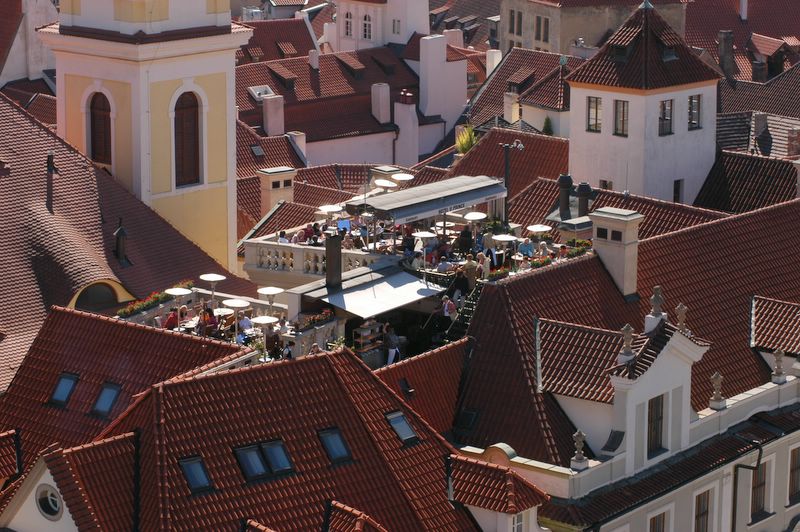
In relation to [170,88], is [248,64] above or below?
below

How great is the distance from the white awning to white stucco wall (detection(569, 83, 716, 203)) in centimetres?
2180

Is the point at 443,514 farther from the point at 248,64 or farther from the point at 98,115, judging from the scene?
the point at 248,64

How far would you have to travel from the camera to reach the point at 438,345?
7438 cm

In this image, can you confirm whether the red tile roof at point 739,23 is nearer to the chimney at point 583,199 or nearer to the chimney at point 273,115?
the chimney at point 273,115

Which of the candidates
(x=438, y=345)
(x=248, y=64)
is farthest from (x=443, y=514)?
(x=248, y=64)

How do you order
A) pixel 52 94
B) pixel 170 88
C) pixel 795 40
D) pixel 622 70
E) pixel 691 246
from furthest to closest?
pixel 795 40
pixel 52 94
pixel 622 70
pixel 170 88
pixel 691 246

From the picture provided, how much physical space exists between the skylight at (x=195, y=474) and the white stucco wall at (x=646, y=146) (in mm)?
39669

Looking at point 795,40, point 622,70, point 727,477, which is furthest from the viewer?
point 795,40

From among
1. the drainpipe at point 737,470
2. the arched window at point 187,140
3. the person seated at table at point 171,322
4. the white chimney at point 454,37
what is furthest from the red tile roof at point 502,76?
the person seated at table at point 171,322

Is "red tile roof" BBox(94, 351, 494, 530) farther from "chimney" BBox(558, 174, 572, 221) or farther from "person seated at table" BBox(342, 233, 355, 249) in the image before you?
"chimney" BBox(558, 174, 572, 221)

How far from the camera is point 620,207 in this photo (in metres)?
88.9

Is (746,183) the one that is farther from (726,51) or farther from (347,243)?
(726,51)

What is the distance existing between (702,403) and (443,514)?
13.5 metres

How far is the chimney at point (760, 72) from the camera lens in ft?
523
